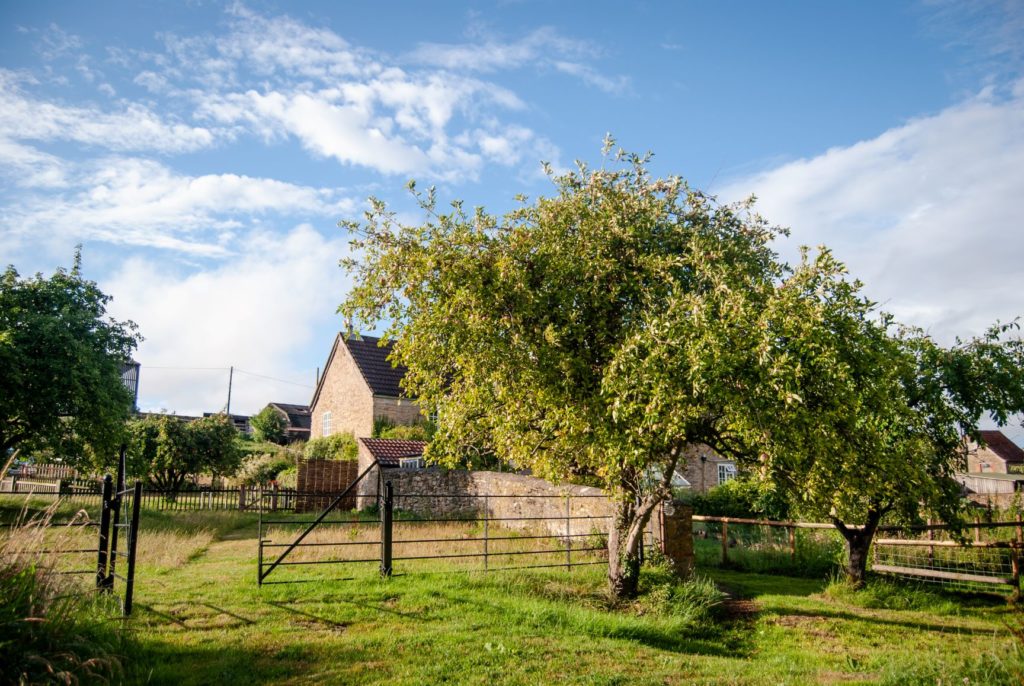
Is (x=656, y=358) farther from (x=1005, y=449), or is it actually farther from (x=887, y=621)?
(x=1005, y=449)

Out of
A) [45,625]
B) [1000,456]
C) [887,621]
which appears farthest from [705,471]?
[1000,456]

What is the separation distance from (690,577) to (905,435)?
514cm

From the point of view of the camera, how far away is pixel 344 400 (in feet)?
119

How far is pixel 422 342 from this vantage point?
36.5 feet

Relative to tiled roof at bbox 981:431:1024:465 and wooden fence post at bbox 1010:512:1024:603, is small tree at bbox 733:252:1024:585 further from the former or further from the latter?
tiled roof at bbox 981:431:1024:465

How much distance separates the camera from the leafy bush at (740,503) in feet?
70.3

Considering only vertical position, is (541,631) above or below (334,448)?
below

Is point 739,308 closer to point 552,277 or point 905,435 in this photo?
point 552,277

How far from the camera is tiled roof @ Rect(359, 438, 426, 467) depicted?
27828mm

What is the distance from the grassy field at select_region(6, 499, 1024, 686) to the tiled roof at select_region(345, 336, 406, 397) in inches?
775

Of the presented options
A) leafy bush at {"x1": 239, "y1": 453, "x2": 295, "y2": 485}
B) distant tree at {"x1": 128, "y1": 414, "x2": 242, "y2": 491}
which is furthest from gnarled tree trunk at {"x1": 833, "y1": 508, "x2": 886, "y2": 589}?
leafy bush at {"x1": 239, "y1": 453, "x2": 295, "y2": 485}

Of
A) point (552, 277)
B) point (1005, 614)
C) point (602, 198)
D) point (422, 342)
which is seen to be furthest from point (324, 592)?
point (1005, 614)

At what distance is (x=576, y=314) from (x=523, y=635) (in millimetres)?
5005

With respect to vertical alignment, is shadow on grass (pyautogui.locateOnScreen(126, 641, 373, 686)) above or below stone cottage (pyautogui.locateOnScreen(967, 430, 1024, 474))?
below
